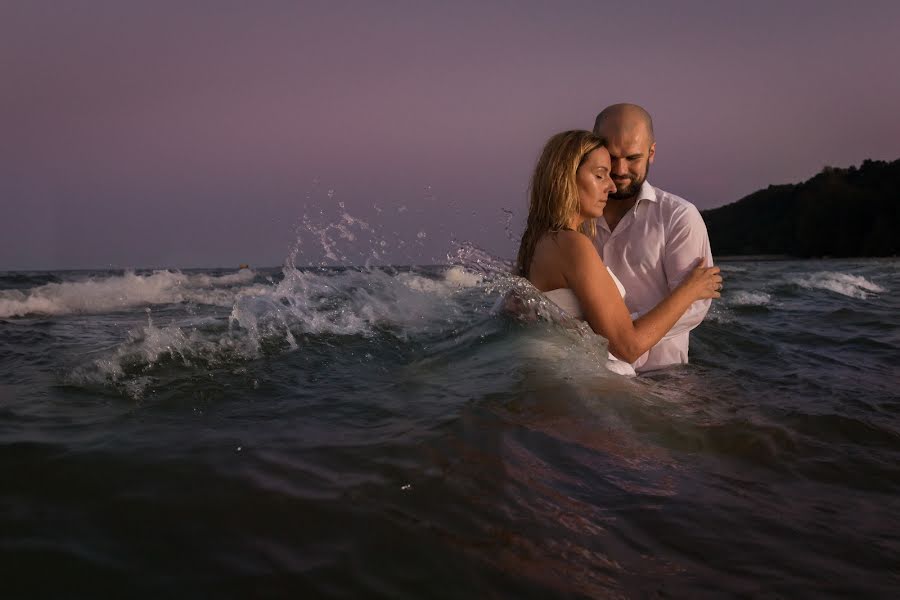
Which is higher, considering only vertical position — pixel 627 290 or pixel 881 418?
pixel 627 290

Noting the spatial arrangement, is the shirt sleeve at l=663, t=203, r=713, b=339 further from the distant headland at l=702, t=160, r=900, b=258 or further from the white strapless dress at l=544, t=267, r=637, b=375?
the distant headland at l=702, t=160, r=900, b=258

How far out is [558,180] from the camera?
4.30 m

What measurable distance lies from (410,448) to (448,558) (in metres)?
0.92

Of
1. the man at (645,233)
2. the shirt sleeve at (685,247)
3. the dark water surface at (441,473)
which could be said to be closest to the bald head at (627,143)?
the man at (645,233)

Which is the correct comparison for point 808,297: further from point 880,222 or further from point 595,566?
point 880,222

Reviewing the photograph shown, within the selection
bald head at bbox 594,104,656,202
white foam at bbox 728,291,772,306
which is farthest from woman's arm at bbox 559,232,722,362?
white foam at bbox 728,291,772,306

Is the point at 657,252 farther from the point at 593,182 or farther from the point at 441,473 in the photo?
the point at 441,473

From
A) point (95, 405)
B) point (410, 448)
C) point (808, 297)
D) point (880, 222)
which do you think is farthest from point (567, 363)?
point (880, 222)

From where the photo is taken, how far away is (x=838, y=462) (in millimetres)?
2873

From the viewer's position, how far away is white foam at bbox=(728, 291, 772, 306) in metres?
11.5

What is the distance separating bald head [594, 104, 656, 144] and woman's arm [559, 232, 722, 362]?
50.2 inches

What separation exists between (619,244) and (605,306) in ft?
4.02

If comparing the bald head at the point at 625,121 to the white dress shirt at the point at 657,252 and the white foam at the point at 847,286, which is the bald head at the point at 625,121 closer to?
the white dress shirt at the point at 657,252

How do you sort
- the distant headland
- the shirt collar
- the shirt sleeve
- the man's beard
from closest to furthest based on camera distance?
the shirt sleeve < the shirt collar < the man's beard < the distant headland
